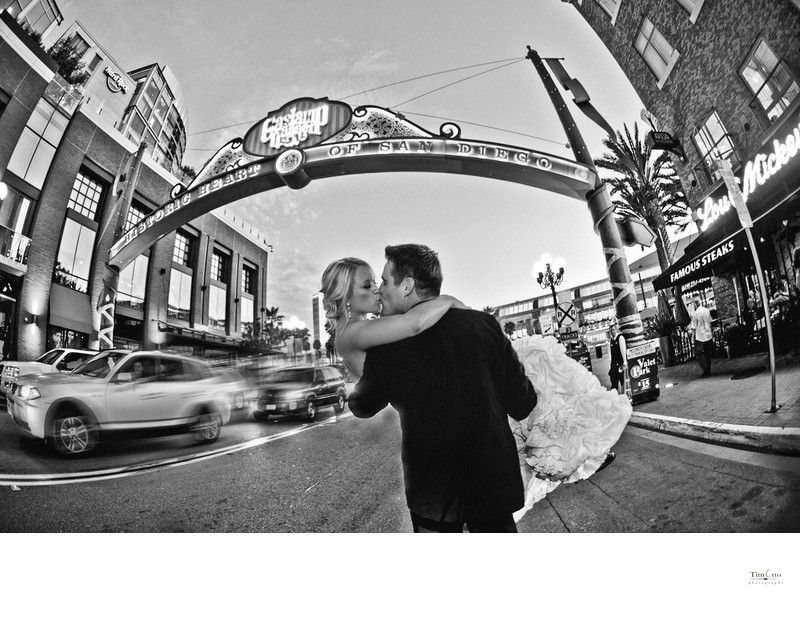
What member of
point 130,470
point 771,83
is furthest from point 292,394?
point 771,83

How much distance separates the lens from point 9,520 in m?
1.60

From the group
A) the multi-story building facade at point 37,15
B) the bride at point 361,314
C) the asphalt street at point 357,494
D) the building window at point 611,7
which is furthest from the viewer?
the building window at point 611,7

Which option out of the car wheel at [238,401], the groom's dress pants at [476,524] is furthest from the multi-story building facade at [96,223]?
the groom's dress pants at [476,524]

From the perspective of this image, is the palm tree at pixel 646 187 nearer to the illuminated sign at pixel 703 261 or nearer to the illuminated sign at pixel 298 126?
the illuminated sign at pixel 703 261

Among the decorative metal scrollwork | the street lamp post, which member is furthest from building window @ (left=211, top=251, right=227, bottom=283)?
the street lamp post

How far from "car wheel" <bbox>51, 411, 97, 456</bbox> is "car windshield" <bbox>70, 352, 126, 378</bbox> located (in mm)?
178

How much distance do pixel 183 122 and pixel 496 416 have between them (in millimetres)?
2385

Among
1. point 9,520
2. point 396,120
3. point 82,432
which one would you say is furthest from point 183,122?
point 9,520

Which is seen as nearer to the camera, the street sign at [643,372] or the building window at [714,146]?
the street sign at [643,372]

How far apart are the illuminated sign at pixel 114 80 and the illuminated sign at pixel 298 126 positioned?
77 cm

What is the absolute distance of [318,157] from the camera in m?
1.96

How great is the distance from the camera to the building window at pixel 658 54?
2008 millimetres

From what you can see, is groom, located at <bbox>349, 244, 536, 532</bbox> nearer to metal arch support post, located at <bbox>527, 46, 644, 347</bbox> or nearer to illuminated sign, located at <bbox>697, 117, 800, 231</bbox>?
metal arch support post, located at <bbox>527, 46, 644, 347</bbox>
